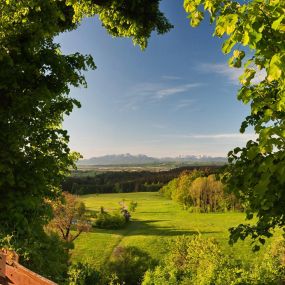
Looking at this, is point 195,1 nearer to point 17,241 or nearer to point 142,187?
point 17,241

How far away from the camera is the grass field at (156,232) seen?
64.0 meters

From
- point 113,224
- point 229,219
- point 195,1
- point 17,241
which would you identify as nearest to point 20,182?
point 17,241

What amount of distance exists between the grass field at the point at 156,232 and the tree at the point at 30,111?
1725 inches

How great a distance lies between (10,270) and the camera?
7.05m

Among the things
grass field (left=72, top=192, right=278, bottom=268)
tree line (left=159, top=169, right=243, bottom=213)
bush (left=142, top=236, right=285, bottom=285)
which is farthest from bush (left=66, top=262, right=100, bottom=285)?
tree line (left=159, top=169, right=243, bottom=213)

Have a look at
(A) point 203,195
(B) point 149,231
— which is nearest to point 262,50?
(B) point 149,231

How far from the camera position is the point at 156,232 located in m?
80.6

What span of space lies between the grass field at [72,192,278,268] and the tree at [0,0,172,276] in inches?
1725

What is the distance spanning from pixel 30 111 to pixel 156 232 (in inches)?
2836

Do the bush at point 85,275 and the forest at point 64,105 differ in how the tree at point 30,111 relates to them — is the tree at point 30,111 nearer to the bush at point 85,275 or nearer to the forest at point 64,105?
the forest at point 64,105

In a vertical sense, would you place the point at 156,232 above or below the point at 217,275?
below

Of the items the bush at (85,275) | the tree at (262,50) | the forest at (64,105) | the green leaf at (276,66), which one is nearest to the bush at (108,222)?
the bush at (85,275)

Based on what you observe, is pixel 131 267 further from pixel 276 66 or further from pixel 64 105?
pixel 276 66

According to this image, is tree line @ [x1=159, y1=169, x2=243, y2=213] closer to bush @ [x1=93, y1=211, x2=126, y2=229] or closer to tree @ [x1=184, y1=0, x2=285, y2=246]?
bush @ [x1=93, y1=211, x2=126, y2=229]
